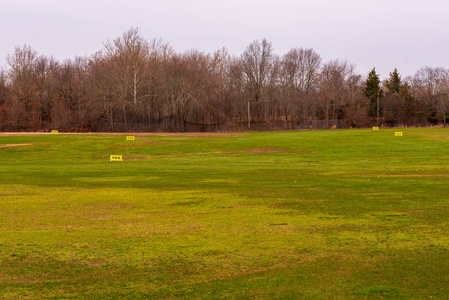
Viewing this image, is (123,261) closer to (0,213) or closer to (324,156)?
(0,213)

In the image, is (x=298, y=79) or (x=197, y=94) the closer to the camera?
(x=197, y=94)

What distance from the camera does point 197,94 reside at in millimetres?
83250

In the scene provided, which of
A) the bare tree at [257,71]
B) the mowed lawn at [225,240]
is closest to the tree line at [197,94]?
the bare tree at [257,71]

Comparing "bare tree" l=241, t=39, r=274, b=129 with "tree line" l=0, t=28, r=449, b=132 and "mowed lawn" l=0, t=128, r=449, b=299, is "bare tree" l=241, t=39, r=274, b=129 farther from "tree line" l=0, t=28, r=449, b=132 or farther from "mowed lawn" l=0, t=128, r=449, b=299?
"mowed lawn" l=0, t=128, r=449, b=299

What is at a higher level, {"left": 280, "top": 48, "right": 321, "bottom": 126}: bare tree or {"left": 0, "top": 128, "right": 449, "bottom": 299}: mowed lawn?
{"left": 280, "top": 48, "right": 321, "bottom": 126}: bare tree

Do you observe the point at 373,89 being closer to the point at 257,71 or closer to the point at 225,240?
the point at 257,71

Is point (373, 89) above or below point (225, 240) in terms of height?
above

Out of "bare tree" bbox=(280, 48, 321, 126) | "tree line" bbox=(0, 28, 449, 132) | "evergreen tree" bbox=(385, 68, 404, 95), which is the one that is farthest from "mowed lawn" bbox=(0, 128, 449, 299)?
"evergreen tree" bbox=(385, 68, 404, 95)

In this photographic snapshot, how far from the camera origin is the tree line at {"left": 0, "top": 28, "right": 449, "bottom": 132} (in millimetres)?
77562

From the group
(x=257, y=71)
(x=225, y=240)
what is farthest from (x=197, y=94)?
(x=225, y=240)

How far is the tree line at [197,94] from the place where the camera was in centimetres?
7756

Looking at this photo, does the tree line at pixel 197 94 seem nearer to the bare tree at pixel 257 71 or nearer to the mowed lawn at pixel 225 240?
the bare tree at pixel 257 71

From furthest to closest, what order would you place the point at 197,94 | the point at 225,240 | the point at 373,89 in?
the point at 373,89, the point at 197,94, the point at 225,240

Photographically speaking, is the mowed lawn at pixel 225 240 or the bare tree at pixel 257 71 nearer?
the mowed lawn at pixel 225 240
